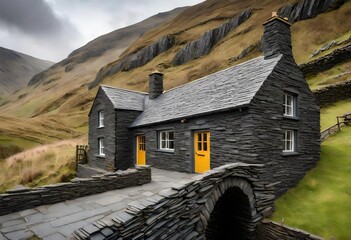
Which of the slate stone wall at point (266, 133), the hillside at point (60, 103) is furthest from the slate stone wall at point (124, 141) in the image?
the hillside at point (60, 103)

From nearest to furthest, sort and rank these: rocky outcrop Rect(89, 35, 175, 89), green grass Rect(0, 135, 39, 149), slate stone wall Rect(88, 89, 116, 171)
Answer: slate stone wall Rect(88, 89, 116, 171)
green grass Rect(0, 135, 39, 149)
rocky outcrop Rect(89, 35, 175, 89)

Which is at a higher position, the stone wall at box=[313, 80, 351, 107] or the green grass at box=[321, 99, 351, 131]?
the stone wall at box=[313, 80, 351, 107]

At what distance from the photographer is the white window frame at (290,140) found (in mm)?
11230

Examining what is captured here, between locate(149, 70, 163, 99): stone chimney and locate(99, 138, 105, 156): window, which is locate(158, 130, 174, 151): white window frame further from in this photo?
locate(99, 138, 105, 156): window

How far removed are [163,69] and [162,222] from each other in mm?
54965

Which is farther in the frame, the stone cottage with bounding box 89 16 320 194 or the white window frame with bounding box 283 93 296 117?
the white window frame with bounding box 283 93 296 117

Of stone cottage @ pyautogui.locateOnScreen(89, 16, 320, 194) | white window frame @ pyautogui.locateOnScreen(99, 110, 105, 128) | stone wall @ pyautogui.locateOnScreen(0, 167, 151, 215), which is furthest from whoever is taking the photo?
white window frame @ pyautogui.locateOnScreen(99, 110, 105, 128)

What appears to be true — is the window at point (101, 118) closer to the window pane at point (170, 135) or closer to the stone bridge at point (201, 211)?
the window pane at point (170, 135)

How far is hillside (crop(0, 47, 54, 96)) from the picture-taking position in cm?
15500

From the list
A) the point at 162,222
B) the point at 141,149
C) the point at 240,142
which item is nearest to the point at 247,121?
the point at 240,142

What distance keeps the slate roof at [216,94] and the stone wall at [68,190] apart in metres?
4.52

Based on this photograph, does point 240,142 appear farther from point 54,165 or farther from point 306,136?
point 54,165

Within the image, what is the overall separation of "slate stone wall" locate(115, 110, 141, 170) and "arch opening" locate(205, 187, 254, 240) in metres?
8.53

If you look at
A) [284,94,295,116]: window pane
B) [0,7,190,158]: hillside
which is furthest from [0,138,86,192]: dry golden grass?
[284,94,295,116]: window pane
